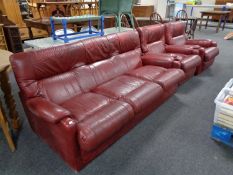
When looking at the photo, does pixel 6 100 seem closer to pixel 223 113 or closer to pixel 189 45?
pixel 223 113

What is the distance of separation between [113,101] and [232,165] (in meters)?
1.15

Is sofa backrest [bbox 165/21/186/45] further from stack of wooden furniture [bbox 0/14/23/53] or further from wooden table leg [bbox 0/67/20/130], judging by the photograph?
stack of wooden furniture [bbox 0/14/23/53]

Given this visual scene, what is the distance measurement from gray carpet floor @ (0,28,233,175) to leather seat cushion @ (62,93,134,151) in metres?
0.33

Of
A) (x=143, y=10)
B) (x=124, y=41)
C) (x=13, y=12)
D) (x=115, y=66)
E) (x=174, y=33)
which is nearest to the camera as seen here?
(x=115, y=66)

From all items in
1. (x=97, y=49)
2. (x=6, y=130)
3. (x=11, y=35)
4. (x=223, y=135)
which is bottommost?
(x=223, y=135)

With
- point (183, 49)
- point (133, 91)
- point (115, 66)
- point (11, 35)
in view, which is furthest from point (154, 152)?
point (11, 35)

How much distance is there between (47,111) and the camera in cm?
132

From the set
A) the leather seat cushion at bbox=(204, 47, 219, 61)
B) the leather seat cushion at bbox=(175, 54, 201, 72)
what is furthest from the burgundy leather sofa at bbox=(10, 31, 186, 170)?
the leather seat cushion at bbox=(204, 47, 219, 61)

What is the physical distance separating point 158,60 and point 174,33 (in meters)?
1.34

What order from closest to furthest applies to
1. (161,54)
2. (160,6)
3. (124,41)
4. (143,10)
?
(124,41) < (161,54) < (143,10) < (160,6)

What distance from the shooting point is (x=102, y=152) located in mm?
1678

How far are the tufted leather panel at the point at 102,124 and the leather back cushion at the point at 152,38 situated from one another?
1.56m

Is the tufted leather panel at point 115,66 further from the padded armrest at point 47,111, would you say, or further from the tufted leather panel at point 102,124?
the padded armrest at point 47,111

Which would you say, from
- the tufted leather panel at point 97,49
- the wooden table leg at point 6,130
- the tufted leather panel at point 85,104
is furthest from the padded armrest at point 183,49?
the wooden table leg at point 6,130
